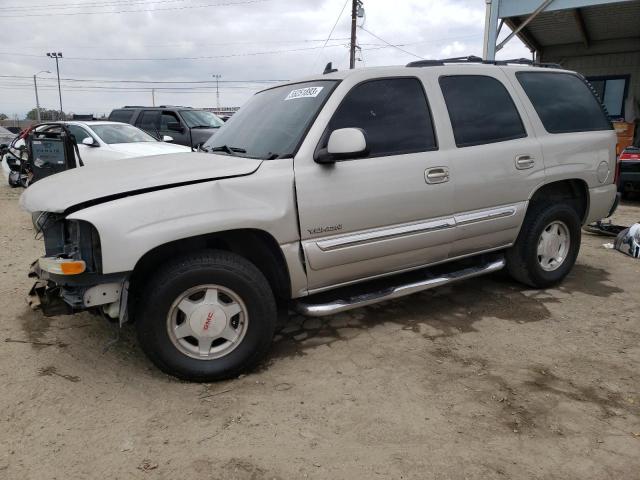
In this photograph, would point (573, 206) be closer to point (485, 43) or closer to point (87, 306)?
point (87, 306)

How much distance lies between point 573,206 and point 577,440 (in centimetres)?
278

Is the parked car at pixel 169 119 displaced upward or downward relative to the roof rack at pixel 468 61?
upward

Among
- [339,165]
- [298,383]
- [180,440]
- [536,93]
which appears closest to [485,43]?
[536,93]

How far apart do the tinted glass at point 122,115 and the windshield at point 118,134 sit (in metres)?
3.53

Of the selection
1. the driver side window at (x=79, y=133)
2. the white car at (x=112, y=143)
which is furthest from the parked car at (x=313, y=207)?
the driver side window at (x=79, y=133)

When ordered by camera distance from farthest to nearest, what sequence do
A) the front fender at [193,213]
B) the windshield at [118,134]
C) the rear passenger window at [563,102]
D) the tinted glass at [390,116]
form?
the windshield at [118,134], the rear passenger window at [563,102], the tinted glass at [390,116], the front fender at [193,213]

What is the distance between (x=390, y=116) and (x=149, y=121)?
415 inches

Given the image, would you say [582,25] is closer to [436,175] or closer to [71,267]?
[436,175]

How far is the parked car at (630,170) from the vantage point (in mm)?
9359

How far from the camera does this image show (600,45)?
48.3 feet

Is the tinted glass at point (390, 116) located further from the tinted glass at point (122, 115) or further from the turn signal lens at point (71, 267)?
the tinted glass at point (122, 115)

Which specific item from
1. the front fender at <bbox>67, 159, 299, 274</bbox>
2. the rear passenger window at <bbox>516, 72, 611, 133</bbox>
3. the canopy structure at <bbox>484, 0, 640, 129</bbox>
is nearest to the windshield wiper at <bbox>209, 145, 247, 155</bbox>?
the front fender at <bbox>67, 159, 299, 274</bbox>

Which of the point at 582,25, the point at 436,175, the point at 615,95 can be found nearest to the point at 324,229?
the point at 436,175

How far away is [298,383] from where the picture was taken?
3119 mm
